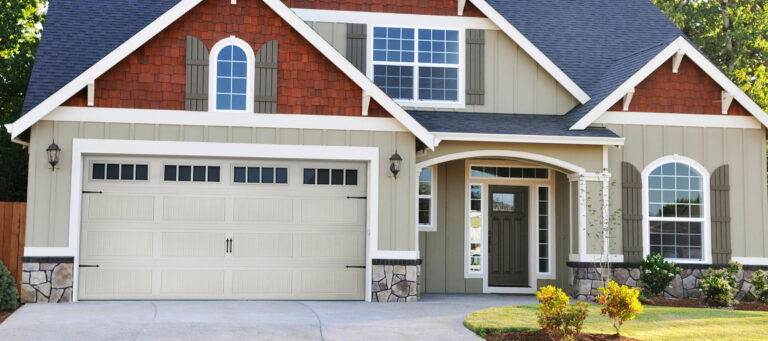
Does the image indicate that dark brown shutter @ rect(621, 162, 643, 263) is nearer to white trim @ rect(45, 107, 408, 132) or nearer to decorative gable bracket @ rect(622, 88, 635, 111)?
decorative gable bracket @ rect(622, 88, 635, 111)

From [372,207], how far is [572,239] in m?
3.80

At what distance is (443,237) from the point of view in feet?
49.5

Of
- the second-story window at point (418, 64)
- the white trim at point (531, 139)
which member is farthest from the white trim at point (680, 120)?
the second-story window at point (418, 64)

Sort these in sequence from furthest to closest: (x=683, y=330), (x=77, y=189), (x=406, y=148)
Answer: (x=406, y=148)
(x=77, y=189)
(x=683, y=330)

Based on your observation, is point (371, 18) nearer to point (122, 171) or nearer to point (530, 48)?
point (530, 48)

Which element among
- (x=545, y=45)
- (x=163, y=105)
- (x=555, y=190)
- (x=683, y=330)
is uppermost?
(x=545, y=45)

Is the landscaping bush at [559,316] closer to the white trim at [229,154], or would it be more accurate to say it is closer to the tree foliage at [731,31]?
the white trim at [229,154]

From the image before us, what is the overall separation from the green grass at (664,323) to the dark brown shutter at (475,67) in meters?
4.37

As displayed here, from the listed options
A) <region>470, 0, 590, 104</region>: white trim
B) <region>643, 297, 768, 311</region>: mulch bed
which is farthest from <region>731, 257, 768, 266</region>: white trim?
<region>470, 0, 590, 104</region>: white trim

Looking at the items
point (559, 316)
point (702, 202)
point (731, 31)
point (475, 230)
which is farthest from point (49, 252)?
point (731, 31)

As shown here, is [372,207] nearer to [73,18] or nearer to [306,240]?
[306,240]

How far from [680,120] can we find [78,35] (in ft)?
36.1

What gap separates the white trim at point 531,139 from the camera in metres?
13.6

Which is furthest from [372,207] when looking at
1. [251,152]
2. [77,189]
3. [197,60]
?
[77,189]
